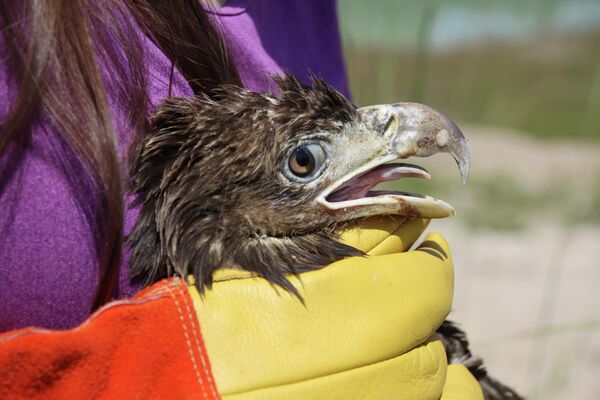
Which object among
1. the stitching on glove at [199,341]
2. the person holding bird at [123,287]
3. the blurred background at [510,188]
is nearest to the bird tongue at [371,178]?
the person holding bird at [123,287]

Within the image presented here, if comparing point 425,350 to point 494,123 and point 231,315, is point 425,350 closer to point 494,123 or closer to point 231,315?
point 231,315

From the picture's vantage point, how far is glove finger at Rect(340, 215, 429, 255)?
152 centimetres

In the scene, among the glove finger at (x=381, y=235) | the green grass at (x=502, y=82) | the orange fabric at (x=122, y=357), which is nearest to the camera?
the orange fabric at (x=122, y=357)

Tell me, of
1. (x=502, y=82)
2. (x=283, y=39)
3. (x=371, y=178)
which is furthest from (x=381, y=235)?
(x=502, y=82)

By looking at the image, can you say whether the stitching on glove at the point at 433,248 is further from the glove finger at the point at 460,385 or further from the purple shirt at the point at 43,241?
the purple shirt at the point at 43,241

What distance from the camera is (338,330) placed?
133cm

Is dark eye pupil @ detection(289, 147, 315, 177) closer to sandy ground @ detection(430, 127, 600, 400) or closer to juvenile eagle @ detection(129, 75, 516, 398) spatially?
juvenile eagle @ detection(129, 75, 516, 398)

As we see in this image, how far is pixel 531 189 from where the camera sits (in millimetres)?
7809

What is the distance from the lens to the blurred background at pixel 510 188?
11.5ft

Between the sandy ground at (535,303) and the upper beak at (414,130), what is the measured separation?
4.31 feet

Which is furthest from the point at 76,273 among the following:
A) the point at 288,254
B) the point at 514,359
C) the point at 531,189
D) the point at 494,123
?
the point at 494,123

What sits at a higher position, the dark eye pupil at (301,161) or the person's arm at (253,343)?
the dark eye pupil at (301,161)

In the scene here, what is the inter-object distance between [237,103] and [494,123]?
32.4 feet

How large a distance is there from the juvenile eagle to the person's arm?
0.06 metres
